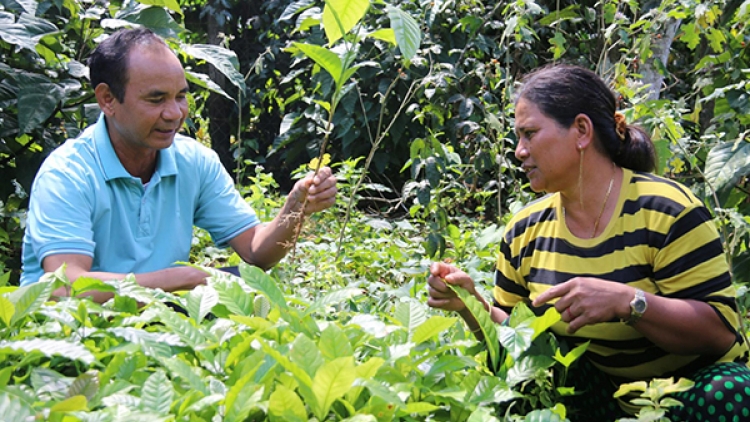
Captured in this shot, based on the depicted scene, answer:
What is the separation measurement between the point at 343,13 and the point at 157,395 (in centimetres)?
99

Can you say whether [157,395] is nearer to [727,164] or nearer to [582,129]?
Answer: [582,129]

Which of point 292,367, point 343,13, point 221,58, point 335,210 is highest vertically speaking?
point 343,13

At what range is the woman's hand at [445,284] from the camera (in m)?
1.87

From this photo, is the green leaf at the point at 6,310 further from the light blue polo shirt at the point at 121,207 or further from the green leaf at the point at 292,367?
the light blue polo shirt at the point at 121,207

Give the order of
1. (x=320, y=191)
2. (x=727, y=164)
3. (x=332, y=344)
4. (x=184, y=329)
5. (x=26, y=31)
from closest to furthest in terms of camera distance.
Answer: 1. (x=332, y=344)
2. (x=184, y=329)
3. (x=320, y=191)
4. (x=727, y=164)
5. (x=26, y=31)

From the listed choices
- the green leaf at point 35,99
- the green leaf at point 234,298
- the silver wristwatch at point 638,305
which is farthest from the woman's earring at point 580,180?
the green leaf at point 35,99

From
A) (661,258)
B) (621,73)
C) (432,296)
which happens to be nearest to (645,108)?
(621,73)

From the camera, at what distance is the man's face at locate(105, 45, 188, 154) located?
262 cm

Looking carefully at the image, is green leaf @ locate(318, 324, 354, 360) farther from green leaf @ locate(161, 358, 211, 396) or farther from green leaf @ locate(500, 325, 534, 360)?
green leaf @ locate(500, 325, 534, 360)

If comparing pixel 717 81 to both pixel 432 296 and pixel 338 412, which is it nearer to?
pixel 432 296

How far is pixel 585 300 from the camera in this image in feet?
5.74

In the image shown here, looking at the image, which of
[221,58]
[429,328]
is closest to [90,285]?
[429,328]

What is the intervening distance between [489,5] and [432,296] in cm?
420

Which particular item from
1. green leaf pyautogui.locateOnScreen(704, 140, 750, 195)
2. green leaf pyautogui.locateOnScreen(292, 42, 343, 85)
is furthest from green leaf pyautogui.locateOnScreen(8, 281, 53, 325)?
green leaf pyautogui.locateOnScreen(704, 140, 750, 195)
